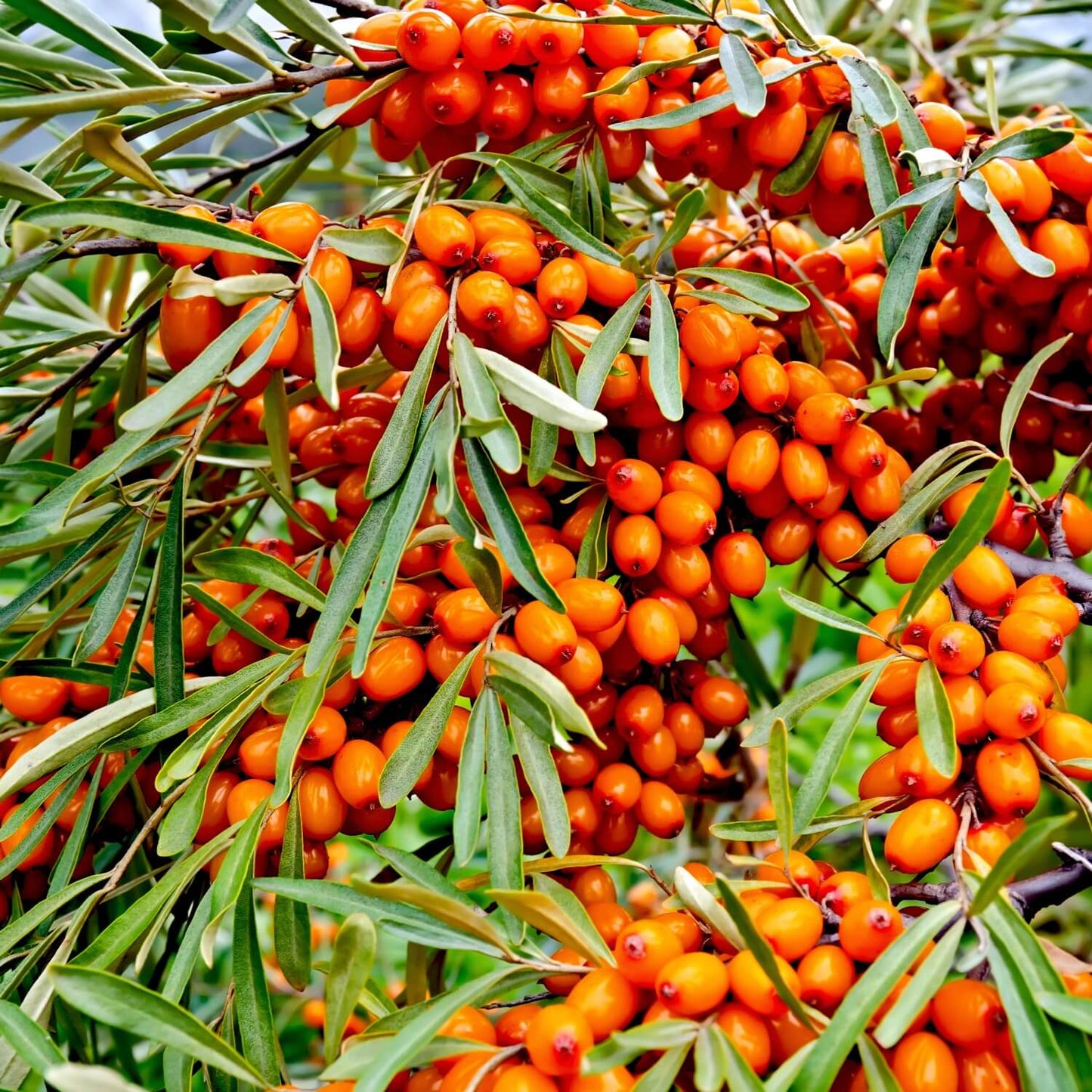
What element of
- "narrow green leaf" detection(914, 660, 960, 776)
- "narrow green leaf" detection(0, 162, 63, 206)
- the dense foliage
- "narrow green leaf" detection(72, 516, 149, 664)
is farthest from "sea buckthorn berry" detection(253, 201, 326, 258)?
"narrow green leaf" detection(914, 660, 960, 776)

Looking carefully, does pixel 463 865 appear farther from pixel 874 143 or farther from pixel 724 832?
pixel 874 143

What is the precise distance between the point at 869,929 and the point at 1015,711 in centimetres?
15

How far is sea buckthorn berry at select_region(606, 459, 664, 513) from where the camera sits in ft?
2.07

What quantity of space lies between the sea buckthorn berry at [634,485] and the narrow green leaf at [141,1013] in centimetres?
36

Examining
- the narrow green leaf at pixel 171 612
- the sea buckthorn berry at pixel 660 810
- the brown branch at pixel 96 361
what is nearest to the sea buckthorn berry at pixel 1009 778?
the sea buckthorn berry at pixel 660 810

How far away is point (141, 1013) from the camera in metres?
0.47

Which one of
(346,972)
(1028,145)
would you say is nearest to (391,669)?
(346,972)

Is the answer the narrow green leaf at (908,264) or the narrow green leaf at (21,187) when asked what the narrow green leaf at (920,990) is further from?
the narrow green leaf at (21,187)

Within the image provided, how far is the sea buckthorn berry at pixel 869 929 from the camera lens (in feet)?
1.59

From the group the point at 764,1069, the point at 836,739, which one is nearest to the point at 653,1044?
the point at 764,1069

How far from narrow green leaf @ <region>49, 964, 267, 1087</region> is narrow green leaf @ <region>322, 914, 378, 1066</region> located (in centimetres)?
4

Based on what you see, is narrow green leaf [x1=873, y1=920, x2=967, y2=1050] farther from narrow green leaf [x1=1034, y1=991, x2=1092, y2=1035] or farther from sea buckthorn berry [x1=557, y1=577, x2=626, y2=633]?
sea buckthorn berry [x1=557, y1=577, x2=626, y2=633]

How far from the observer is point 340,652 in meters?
0.60

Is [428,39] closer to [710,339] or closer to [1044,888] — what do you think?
[710,339]
